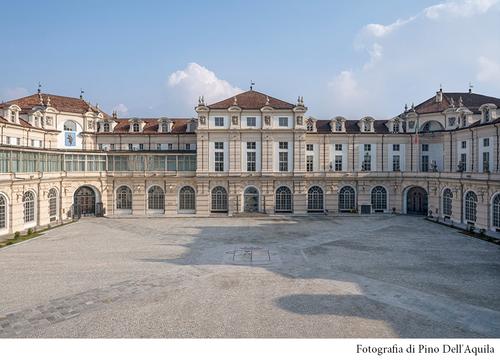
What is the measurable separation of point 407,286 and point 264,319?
10.5 metres

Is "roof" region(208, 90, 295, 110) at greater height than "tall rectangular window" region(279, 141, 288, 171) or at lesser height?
greater

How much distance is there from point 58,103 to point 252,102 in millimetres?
31930

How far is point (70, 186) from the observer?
166 ft

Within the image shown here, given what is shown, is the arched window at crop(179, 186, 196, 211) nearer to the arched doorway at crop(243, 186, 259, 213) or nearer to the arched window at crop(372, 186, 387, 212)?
the arched doorway at crop(243, 186, 259, 213)

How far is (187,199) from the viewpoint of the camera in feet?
177

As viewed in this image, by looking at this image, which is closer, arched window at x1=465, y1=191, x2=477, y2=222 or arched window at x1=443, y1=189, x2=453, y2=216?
arched window at x1=465, y1=191, x2=477, y2=222

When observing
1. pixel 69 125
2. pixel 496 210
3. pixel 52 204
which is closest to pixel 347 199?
pixel 496 210

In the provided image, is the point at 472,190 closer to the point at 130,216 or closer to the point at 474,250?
the point at 474,250

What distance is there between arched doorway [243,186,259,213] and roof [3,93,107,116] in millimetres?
30418

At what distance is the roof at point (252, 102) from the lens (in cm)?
5278

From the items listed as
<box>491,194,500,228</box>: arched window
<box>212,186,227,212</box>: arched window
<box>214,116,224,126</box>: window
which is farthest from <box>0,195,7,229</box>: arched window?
<box>491,194,500,228</box>: arched window

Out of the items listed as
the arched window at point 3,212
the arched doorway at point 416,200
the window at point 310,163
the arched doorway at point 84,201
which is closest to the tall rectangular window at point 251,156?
the window at point 310,163

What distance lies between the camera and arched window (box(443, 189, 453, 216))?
1852 inches

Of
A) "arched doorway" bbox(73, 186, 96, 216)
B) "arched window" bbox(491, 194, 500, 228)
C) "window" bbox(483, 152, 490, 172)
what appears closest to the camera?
"arched window" bbox(491, 194, 500, 228)
